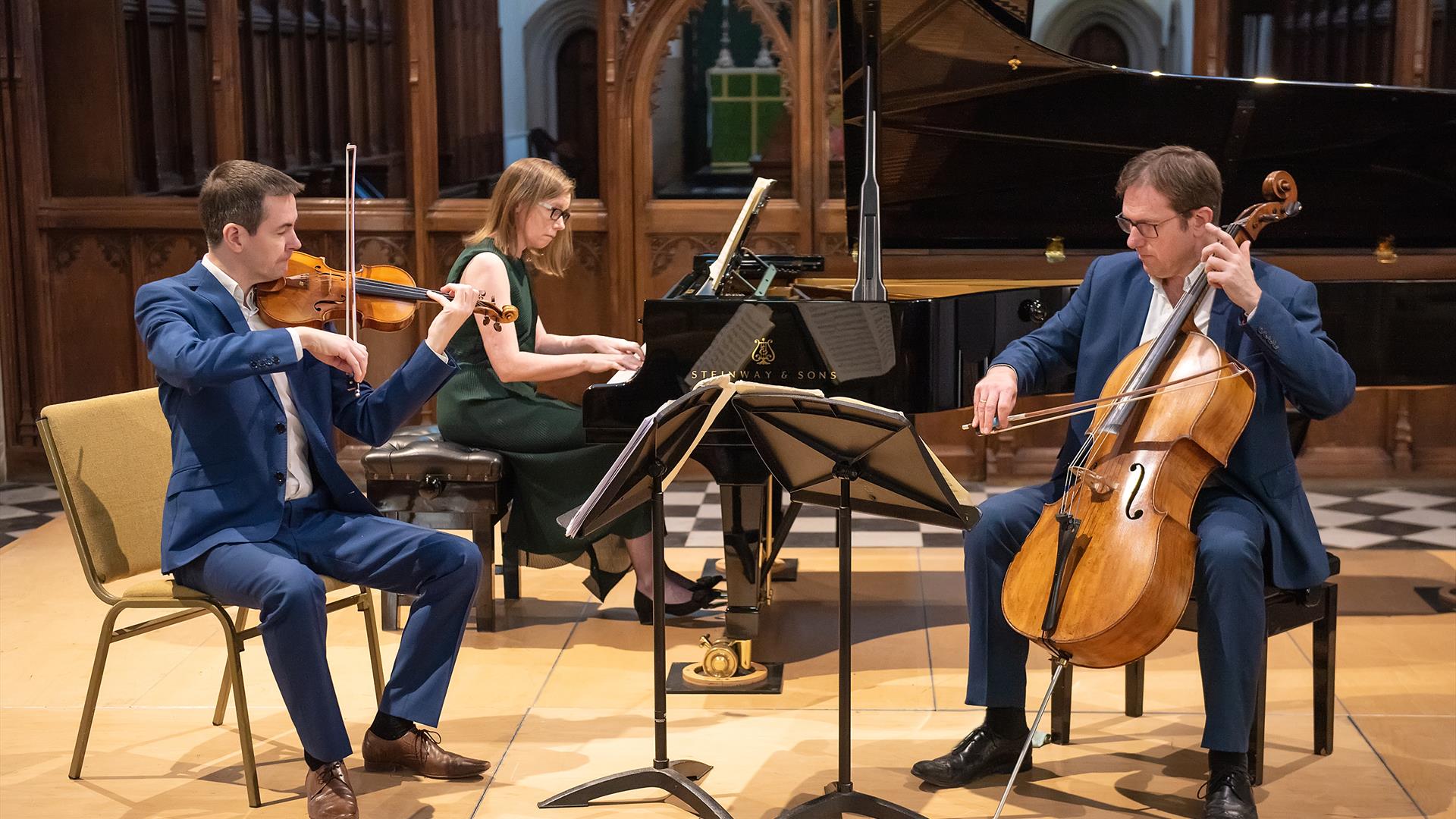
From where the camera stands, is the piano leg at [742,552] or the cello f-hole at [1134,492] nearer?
the cello f-hole at [1134,492]

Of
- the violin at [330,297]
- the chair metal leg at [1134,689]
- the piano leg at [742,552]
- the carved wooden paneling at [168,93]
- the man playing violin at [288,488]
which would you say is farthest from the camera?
the carved wooden paneling at [168,93]

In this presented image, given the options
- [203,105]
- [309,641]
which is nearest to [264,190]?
[309,641]

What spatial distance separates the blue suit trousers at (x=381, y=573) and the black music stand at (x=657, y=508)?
1.37 ft

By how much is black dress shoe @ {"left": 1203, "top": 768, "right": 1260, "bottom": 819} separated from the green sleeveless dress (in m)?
1.88

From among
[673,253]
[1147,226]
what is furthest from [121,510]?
[673,253]

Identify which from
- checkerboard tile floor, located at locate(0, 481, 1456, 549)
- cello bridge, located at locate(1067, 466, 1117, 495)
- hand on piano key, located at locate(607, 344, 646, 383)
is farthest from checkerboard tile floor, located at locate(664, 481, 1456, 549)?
cello bridge, located at locate(1067, 466, 1117, 495)

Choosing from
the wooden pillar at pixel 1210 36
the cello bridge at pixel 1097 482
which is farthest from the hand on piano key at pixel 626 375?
the wooden pillar at pixel 1210 36

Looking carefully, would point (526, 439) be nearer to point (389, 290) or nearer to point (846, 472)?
point (389, 290)

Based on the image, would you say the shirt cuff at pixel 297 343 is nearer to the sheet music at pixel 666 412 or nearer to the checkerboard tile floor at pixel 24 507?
the sheet music at pixel 666 412

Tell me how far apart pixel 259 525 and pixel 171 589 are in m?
0.26

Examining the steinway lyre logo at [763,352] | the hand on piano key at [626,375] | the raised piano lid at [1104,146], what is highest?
the raised piano lid at [1104,146]

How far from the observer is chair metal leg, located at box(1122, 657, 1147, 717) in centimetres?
362

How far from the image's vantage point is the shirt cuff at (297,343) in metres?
2.97

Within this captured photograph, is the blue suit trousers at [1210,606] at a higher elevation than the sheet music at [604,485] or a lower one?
lower
